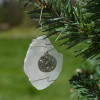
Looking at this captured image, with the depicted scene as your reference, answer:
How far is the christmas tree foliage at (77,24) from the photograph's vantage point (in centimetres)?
35

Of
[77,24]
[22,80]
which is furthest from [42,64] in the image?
[22,80]

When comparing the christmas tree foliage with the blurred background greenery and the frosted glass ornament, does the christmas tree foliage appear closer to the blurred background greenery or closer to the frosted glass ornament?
the frosted glass ornament

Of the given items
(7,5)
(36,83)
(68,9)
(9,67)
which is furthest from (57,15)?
(7,5)

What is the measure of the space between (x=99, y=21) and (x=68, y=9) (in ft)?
0.16

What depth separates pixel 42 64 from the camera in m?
0.44

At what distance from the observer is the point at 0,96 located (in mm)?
1742

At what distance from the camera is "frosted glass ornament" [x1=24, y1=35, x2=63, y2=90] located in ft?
1.38

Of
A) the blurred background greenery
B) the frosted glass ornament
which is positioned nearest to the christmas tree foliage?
the frosted glass ornament

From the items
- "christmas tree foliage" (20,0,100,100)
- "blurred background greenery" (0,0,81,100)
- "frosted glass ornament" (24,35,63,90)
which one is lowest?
"blurred background greenery" (0,0,81,100)

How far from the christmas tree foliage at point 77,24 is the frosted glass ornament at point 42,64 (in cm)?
5

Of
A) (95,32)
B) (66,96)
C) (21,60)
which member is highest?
(95,32)

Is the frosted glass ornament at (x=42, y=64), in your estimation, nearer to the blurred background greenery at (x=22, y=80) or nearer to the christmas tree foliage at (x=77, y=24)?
the christmas tree foliage at (x=77, y=24)

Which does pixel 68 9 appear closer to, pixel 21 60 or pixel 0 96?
pixel 0 96

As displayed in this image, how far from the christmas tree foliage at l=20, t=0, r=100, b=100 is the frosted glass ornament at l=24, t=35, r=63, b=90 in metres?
0.05
